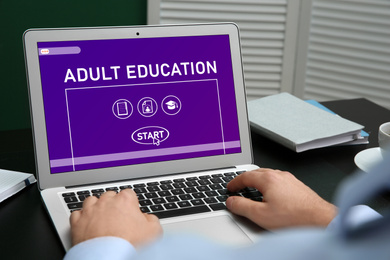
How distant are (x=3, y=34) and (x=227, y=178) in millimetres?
1791

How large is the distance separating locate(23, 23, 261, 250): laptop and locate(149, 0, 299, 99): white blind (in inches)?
59.3

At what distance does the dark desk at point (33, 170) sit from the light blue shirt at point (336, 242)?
21.0 inches

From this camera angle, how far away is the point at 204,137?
3.60 feet

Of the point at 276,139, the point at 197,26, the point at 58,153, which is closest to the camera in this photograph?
the point at 58,153

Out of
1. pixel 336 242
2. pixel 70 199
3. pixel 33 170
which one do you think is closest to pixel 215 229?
pixel 70 199

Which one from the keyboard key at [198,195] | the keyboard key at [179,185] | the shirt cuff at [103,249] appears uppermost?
the shirt cuff at [103,249]

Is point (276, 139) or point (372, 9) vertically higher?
point (372, 9)

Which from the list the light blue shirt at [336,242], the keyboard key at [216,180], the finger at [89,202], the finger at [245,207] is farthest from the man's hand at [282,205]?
the light blue shirt at [336,242]

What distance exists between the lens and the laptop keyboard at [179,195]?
92 centimetres

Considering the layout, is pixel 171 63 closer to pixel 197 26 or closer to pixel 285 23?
pixel 197 26

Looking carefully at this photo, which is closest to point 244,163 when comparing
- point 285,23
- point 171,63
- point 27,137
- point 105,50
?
point 171,63

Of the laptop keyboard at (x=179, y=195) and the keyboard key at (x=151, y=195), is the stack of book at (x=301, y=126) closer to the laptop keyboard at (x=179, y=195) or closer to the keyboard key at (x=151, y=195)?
the laptop keyboard at (x=179, y=195)

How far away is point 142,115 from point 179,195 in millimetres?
194

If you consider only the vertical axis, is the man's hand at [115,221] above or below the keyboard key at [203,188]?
above
